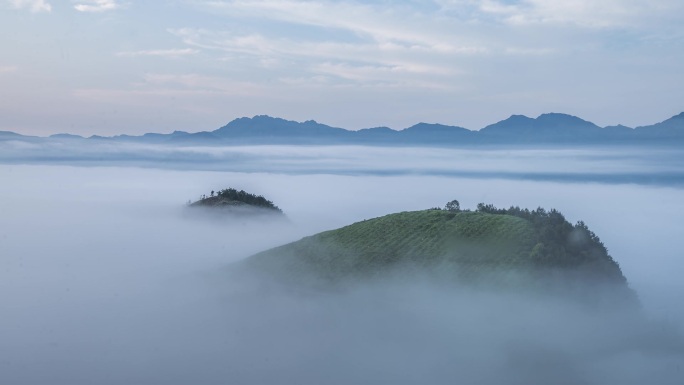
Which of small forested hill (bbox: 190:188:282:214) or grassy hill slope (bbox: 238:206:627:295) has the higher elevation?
grassy hill slope (bbox: 238:206:627:295)

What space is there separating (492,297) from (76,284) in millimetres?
90091

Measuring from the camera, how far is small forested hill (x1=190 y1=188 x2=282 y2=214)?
15525 cm

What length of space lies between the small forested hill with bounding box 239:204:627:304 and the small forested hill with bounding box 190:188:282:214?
70.9 metres

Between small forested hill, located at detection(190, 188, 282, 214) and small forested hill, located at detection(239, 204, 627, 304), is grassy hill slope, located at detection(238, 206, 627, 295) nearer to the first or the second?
small forested hill, located at detection(239, 204, 627, 304)

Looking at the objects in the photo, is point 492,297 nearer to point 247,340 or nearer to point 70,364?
point 247,340

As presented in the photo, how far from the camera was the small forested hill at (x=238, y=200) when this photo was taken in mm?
155250

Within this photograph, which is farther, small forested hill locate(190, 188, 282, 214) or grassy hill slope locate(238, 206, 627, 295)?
small forested hill locate(190, 188, 282, 214)

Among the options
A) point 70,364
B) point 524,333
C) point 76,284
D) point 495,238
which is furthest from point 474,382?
point 76,284

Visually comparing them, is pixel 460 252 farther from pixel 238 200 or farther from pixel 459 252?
pixel 238 200

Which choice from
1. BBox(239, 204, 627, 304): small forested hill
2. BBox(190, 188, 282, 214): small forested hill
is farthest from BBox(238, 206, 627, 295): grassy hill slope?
BBox(190, 188, 282, 214): small forested hill

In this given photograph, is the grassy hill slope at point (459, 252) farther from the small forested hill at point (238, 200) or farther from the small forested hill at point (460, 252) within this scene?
the small forested hill at point (238, 200)

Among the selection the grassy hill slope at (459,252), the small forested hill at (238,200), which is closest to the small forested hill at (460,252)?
the grassy hill slope at (459,252)

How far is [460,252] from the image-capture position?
220 feet

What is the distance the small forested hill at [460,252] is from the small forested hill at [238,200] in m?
70.9
